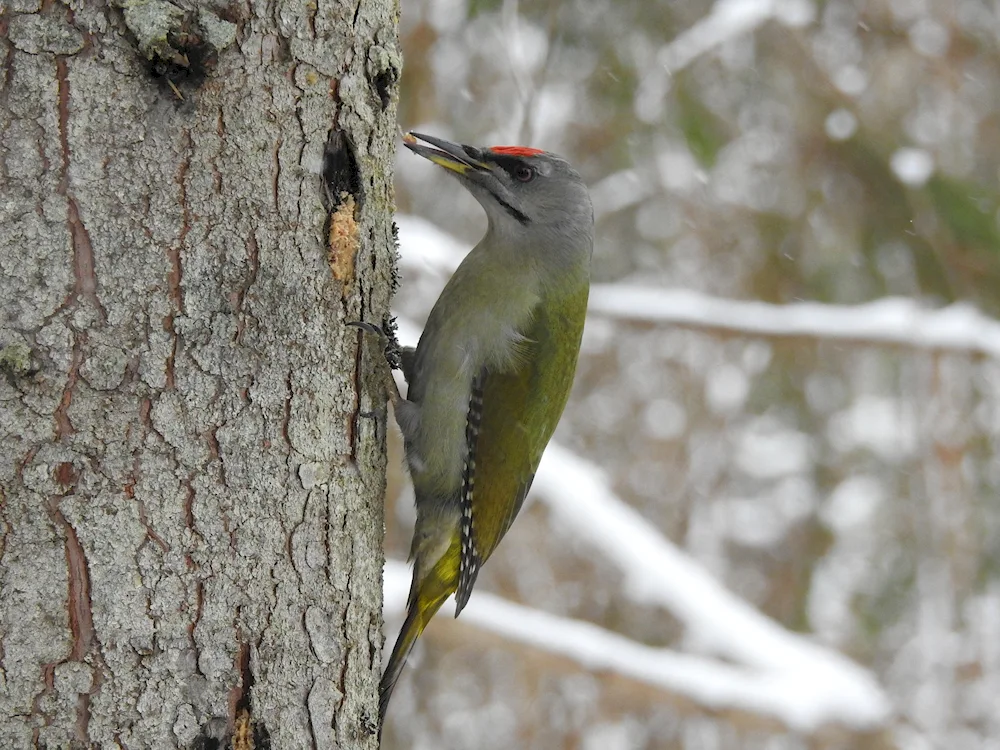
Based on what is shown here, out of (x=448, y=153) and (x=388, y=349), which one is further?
(x=448, y=153)

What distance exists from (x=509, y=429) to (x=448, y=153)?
3.05ft

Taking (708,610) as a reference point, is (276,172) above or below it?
above

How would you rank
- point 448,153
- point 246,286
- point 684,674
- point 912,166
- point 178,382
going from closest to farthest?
point 178,382
point 246,286
point 448,153
point 684,674
point 912,166

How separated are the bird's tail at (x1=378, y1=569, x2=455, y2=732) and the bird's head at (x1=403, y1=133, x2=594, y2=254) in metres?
A: 1.23

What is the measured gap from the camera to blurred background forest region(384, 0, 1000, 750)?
6098 millimetres

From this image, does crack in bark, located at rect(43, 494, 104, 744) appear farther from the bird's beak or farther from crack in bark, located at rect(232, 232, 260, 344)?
the bird's beak

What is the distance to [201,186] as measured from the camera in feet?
7.02

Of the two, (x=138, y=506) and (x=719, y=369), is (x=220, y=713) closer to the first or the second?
(x=138, y=506)

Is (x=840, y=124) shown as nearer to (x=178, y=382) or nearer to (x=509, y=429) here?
(x=509, y=429)

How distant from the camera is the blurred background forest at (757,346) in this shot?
6.10 m

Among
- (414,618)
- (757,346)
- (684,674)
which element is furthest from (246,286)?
(757,346)

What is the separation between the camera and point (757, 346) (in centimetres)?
1033

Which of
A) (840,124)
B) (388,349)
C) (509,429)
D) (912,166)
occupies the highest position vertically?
(840,124)

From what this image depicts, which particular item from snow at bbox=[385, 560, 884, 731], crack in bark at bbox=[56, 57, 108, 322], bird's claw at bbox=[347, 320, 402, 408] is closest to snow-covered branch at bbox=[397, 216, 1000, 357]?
snow at bbox=[385, 560, 884, 731]
